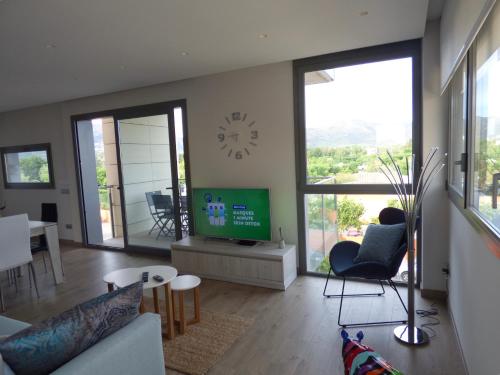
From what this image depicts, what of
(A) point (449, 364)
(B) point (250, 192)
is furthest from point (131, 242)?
(A) point (449, 364)

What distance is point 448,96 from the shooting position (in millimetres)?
3174

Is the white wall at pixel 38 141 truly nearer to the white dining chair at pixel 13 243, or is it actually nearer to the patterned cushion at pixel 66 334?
the white dining chair at pixel 13 243

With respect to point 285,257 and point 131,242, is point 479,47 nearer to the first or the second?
point 285,257

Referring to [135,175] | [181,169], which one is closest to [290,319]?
[181,169]

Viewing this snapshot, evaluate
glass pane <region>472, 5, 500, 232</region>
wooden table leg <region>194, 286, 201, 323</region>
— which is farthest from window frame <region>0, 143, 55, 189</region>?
glass pane <region>472, 5, 500, 232</region>

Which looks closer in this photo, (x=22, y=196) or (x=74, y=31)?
(x=74, y=31)

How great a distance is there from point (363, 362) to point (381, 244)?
5.84 feet

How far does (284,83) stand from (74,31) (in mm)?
2206

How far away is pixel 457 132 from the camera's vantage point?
2.78m

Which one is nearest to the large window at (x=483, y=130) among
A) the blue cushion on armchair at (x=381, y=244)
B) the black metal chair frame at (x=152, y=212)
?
the blue cushion on armchair at (x=381, y=244)

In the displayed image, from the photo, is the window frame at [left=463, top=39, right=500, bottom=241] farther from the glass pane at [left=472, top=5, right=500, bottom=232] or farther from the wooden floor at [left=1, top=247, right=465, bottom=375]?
the wooden floor at [left=1, top=247, right=465, bottom=375]

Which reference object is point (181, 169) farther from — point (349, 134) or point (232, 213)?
point (349, 134)

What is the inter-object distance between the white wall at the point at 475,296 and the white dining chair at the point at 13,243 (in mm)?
4201

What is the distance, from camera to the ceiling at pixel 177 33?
2428 mm
